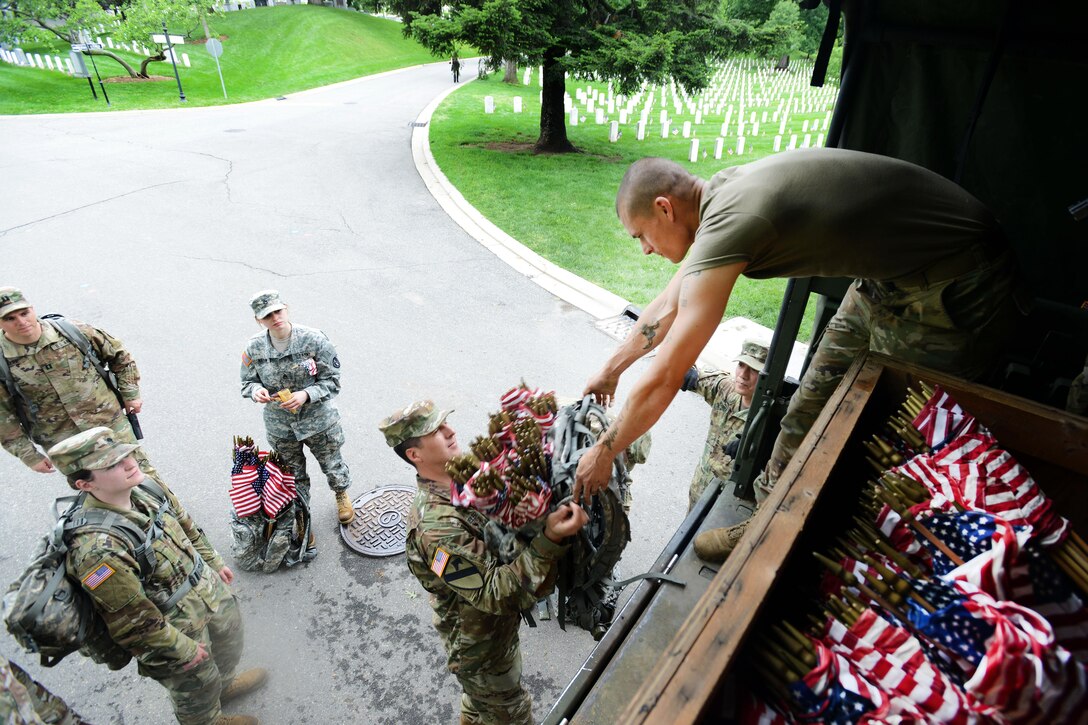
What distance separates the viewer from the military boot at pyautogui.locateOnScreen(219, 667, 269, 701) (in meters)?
3.60

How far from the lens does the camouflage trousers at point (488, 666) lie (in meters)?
2.83

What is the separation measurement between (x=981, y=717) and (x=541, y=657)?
3.13 m

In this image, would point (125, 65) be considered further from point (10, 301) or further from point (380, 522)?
point (380, 522)

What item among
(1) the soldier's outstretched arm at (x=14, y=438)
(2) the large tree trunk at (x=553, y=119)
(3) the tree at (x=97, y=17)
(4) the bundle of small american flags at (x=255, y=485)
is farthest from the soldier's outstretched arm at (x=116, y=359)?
(3) the tree at (x=97, y=17)

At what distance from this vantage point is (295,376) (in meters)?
4.54

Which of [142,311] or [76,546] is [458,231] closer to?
[142,311]

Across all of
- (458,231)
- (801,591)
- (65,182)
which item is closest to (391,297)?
(458,231)

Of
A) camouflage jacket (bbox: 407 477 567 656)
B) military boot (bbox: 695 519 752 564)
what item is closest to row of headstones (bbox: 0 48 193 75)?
camouflage jacket (bbox: 407 477 567 656)

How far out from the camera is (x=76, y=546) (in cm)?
283

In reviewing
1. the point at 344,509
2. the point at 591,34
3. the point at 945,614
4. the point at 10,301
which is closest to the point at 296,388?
the point at 344,509

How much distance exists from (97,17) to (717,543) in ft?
115

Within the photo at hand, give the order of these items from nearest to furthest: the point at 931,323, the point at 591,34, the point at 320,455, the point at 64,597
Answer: the point at 931,323
the point at 64,597
the point at 320,455
the point at 591,34

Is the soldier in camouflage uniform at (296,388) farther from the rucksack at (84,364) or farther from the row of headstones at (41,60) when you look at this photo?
the row of headstones at (41,60)

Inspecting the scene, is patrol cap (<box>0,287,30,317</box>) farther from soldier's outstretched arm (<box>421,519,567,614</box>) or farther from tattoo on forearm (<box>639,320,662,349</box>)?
tattoo on forearm (<box>639,320,662,349</box>)
